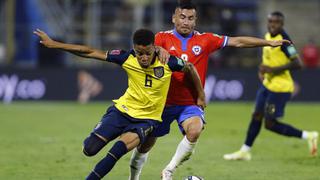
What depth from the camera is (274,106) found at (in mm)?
13758

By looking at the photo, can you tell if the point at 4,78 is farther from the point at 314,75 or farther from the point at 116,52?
the point at 116,52

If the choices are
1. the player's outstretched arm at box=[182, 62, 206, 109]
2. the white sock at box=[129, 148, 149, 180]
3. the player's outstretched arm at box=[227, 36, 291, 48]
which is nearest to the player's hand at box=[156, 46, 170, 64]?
the player's outstretched arm at box=[182, 62, 206, 109]

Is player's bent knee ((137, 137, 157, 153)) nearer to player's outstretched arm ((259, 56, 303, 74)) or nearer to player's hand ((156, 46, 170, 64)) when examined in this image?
player's hand ((156, 46, 170, 64))

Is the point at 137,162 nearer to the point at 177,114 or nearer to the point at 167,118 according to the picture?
the point at 167,118

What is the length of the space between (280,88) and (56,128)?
24.2 feet

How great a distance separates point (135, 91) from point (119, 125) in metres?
0.51

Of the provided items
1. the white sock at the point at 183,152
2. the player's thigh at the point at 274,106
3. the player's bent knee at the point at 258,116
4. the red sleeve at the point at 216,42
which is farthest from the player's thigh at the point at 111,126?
the player's bent knee at the point at 258,116

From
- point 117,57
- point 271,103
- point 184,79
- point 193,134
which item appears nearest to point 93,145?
point 117,57

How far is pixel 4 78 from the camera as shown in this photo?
27.4 metres

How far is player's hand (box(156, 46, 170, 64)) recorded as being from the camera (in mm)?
9445

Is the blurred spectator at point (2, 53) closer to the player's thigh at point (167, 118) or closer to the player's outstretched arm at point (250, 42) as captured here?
the player's thigh at point (167, 118)

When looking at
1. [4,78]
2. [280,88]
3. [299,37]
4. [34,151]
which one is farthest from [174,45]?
[299,37]

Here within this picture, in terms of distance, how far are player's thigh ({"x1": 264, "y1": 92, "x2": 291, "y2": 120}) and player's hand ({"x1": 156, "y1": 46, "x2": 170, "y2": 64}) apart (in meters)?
4.67

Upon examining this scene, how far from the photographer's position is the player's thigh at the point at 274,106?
13750 mm
